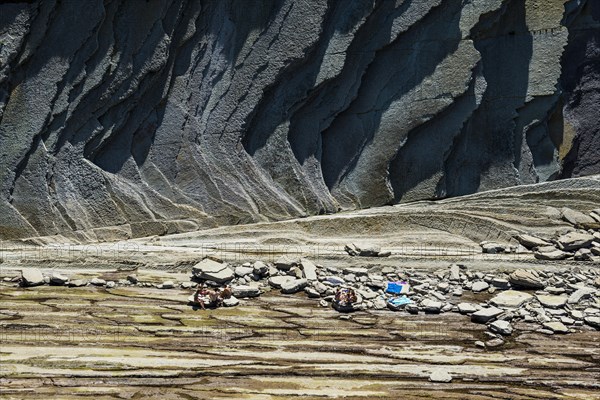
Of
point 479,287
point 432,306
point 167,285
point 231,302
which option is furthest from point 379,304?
point 167,285

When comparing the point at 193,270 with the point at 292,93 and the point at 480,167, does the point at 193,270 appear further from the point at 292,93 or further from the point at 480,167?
the point at 480,167

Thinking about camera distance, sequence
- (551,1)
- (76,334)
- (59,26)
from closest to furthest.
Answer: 1. (76,334)
2. (59,26)
3. (551,1)

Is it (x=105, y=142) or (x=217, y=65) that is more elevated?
(x=217, y=65)

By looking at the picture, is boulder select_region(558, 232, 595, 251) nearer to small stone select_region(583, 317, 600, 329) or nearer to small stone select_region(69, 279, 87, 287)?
small stone select_region(583, 317, 600, 329)

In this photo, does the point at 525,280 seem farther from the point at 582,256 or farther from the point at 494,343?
the point at 494,343

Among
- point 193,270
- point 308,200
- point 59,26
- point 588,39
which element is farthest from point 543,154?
point 59,26

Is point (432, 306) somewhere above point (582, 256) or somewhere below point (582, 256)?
below

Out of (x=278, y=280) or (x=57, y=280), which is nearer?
(x=57, y=280)

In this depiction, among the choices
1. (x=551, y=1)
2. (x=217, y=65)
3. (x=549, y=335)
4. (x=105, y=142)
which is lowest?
(x=549, y=335)
